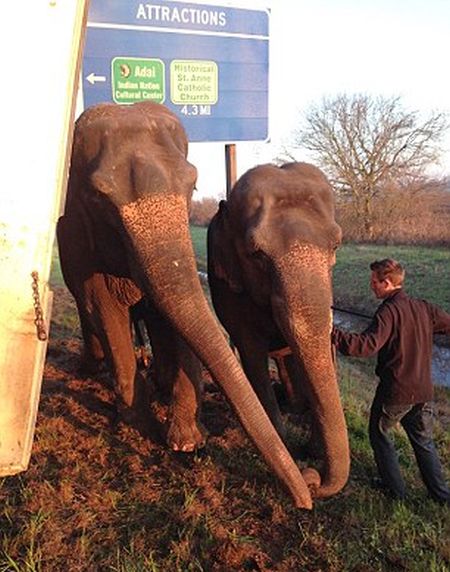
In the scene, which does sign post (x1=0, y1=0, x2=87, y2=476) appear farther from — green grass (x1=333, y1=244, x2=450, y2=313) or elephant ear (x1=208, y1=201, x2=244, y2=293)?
green grass (x1=333, y1=244, x2=450, y2=313)

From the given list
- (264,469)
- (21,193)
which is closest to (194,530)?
(264,469)

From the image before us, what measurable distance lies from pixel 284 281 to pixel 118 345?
71.4 inches

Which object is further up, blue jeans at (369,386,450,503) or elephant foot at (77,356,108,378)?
blue jeans at (369,386,450,503)

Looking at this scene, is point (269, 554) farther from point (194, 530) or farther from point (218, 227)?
point (218, 227)

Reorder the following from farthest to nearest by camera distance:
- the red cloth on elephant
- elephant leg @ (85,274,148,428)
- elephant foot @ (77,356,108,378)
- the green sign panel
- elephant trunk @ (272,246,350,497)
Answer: elephant foot @ (77,356,108,378), the green sign panel, elephant leg @ (85,274,148,428), the red cloth on elephant, elephant trunk @ (272,246,350,497)

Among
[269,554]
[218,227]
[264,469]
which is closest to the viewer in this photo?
[269,554]

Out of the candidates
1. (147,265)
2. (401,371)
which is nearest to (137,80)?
(147,265)

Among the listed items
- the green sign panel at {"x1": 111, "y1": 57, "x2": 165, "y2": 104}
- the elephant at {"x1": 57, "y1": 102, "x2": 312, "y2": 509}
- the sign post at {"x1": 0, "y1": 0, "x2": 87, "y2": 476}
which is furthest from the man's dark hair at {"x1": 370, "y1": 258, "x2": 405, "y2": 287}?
the green sign panel at {"x1": 111, "y1": 57, "x2": 165, "y2": 104}

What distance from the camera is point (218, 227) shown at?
16.9 feet

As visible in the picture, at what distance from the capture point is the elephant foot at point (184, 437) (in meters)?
5.02

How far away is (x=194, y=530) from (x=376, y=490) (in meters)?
1.35

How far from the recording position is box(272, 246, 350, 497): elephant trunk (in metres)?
3.94

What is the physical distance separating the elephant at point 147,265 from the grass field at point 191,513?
0.94 ft

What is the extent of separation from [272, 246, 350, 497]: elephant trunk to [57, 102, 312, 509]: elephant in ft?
0.87
